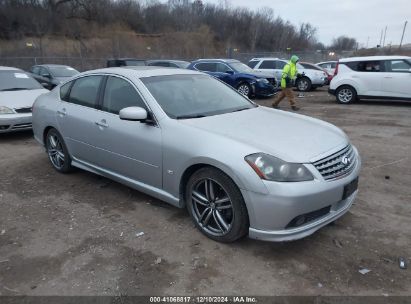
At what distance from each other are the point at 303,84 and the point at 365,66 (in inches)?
221

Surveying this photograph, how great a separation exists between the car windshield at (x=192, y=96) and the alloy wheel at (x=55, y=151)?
2036mm

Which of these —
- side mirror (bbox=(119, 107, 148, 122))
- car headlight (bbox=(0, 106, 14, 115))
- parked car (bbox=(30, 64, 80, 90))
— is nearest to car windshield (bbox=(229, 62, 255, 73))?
parked car (bbox=(30, 64, 80, 90))

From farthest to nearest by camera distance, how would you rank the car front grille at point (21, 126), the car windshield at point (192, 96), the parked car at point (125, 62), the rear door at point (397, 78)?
the parked car at point (125, 62) → the rear door at point (397, 78) → the car front grille at point (21, 126) → the car windshield at point (192, 96)

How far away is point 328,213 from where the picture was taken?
3.28 meters

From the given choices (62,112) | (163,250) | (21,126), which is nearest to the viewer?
(163,250)

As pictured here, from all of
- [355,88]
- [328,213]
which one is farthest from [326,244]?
[355,88]

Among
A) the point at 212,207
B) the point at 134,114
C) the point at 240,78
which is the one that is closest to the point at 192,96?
the point at 134,114

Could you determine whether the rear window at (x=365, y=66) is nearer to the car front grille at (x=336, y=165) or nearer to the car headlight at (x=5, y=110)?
the car front grille at (x=336, y=165)

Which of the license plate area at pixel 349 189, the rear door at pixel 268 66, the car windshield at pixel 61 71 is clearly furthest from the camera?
the rear door at pixel 268 66

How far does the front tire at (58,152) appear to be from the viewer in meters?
5.23

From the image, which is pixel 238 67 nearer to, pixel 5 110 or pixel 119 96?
pixel 5 110

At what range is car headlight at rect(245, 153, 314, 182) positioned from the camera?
9.80ft

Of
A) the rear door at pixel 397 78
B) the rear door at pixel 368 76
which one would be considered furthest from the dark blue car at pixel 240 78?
the rear door at pixel 397 78

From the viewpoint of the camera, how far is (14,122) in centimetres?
748
